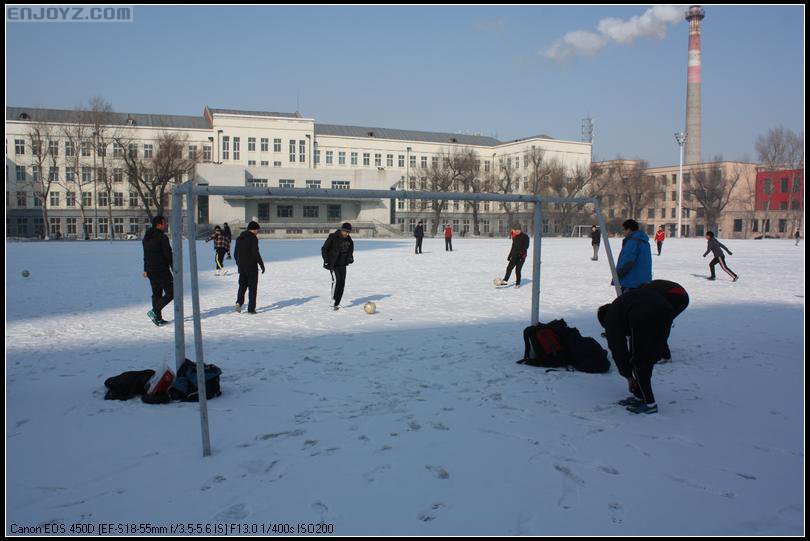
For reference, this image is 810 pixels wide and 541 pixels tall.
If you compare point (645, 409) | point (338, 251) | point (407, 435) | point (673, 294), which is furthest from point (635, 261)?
point (338, 251)


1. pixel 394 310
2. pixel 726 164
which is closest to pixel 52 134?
pixel 394 310

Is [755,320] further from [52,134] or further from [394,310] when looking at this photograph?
[52,134]

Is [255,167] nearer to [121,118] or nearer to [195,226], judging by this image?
[121,118]

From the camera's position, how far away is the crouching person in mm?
5156

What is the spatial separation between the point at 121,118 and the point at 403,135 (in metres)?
45.1

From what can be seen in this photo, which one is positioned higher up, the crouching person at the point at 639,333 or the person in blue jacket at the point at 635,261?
the person in blue jacket at the point at 635,261

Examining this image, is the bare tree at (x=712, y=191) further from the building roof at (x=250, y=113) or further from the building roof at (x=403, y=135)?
the building roof at (x=250, y=113)

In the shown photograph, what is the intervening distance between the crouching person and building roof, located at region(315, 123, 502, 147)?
295 ft

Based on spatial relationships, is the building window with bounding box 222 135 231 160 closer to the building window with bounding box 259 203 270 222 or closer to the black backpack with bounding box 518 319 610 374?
the building window with bounding box 259 203 270 222

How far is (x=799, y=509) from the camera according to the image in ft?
12.1

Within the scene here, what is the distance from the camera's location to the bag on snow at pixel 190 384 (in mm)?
5918

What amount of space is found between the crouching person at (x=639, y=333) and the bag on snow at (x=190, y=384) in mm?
4192

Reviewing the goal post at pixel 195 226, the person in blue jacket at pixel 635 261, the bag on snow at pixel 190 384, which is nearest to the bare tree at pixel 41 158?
the bag on snow at pixel 190 384

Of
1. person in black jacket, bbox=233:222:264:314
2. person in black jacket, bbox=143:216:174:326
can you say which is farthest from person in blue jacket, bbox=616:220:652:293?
person in black jacket, bbox=143:216:174:326
